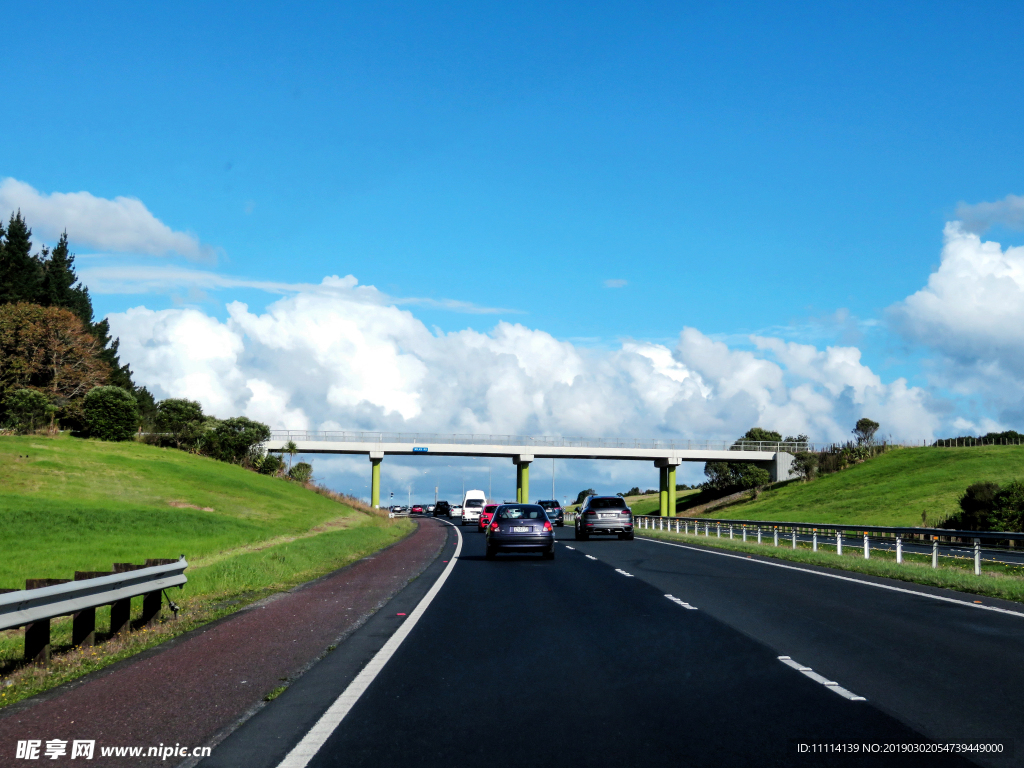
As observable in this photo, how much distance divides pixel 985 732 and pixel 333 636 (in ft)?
24.0

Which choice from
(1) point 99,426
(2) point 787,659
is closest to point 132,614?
(2) point 787,659

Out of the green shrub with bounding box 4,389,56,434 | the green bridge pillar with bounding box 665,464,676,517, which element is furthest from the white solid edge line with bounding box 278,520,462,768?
the green bridge pillar with bounding box 665,464,676,517

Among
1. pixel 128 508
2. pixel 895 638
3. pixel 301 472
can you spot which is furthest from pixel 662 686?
pixel 301 472

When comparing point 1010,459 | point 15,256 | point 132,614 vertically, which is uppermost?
point 15,256

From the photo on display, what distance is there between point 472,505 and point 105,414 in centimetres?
2854

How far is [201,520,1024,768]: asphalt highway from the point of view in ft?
20.7

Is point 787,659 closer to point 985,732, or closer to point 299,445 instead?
point 985,732

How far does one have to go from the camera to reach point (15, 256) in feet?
320

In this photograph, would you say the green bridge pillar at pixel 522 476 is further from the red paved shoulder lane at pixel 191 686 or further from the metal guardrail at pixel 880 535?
the red paved shoulder lane at pixel 191 686

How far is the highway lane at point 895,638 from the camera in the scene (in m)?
7.49

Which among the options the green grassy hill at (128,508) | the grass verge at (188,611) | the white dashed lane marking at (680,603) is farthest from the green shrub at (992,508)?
the white dashed lane marking at (680,603)

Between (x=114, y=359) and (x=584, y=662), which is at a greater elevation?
(x=114, y=359)

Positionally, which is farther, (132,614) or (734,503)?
(734,503)

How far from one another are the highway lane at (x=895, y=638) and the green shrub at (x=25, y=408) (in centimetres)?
5710
